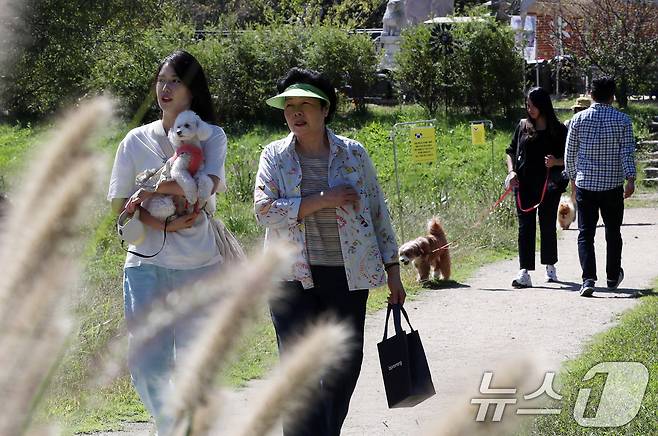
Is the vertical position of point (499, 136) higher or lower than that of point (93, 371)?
lower

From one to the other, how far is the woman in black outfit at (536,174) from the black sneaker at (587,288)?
2.51 feet

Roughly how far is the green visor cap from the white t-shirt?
1.08 ft

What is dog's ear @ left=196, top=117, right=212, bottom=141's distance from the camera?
4.92 metres

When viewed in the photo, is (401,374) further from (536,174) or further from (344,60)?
(344,60)

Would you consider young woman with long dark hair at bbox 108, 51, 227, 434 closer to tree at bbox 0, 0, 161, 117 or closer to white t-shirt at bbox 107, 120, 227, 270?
white t-shirt at bbox 107, 120, 227, 270

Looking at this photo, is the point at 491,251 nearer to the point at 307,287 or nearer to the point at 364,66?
the point at 307,287

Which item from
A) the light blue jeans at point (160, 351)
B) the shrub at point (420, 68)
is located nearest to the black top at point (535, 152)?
the light blue jeans at point (160, 351)

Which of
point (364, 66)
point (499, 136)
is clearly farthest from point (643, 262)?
point (364, 66)

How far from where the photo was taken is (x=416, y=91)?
3033cm

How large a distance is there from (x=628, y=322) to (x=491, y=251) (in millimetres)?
5103

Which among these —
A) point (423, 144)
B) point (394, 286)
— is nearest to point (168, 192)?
point (394, 286)

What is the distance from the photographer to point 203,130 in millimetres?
4934

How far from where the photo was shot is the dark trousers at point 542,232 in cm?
1064

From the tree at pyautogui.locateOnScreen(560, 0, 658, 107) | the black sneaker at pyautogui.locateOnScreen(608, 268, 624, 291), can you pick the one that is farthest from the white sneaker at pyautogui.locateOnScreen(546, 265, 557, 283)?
the tree at pyautogui.locateOnScreen(560, 0, 658, 107)
